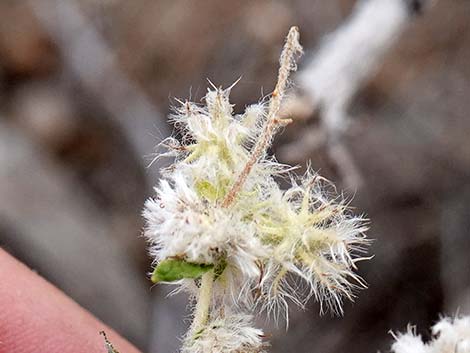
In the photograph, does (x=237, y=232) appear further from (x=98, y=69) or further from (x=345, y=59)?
(x=98, y=69)

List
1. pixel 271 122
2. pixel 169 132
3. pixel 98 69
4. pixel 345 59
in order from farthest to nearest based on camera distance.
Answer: pixel 98 69
pixel 169 132
pixel 345 59
pixel 271 122

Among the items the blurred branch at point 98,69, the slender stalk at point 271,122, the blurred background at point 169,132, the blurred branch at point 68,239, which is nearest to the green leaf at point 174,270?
the slender stalk at point 271,122

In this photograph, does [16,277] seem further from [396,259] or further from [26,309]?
[396,259]

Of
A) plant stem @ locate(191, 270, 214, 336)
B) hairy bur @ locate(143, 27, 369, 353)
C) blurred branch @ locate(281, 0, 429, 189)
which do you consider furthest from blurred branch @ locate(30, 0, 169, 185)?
plant stem @ locate(191, 270, 214, 336)

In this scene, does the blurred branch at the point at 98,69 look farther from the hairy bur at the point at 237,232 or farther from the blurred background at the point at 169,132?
the hairy bur at the point at 237,232

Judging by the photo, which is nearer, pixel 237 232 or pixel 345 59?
pixel 237 232

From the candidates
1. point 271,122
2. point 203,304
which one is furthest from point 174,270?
point 271,122

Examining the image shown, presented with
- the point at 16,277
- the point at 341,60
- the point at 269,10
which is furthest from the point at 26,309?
the point at 269,10
